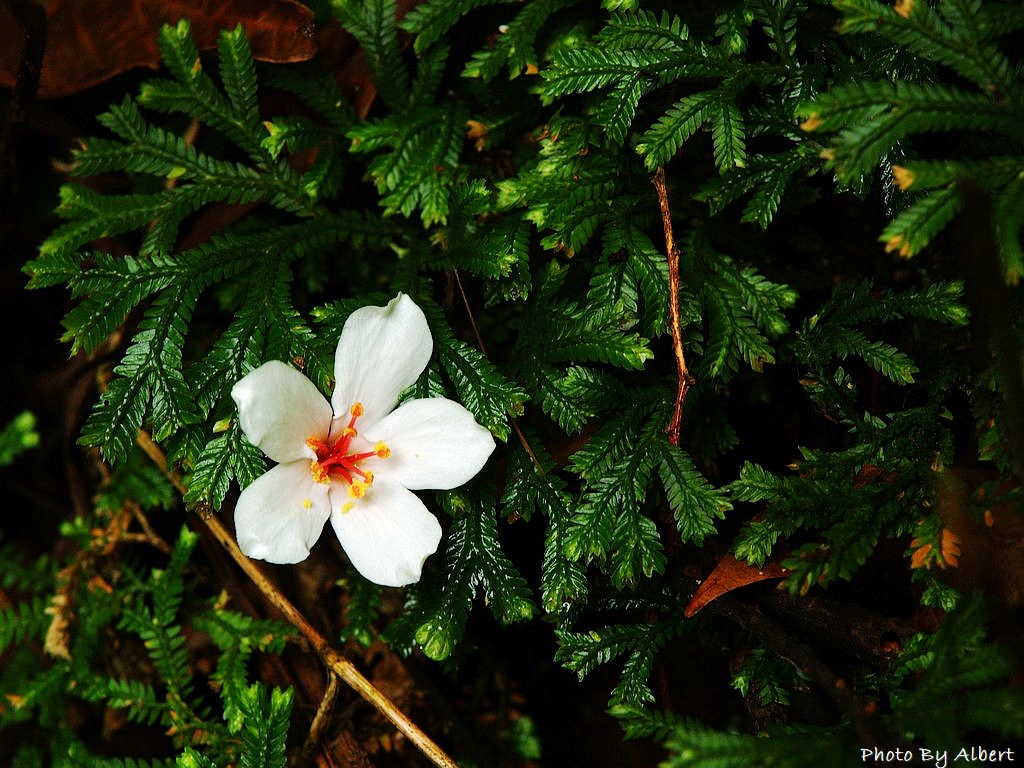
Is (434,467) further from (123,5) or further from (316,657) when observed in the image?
(123,5)

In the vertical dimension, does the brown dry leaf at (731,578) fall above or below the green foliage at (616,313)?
below

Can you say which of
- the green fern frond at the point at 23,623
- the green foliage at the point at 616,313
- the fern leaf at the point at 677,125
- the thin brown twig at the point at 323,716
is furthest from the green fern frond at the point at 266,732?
the fern leaf at the point at 677,125

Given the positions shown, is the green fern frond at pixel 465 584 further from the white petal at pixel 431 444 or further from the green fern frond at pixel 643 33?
the green fern frond at pixel 643 33

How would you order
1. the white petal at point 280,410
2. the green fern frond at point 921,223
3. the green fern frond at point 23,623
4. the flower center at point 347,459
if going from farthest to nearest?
the green fern frond at point 23,623
the flower center at point 347,459
the white petal at point 280,410
the green fern frond at point 921,223

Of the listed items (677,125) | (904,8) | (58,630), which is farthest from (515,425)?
(58,630)

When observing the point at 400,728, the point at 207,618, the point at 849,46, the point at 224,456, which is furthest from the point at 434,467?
the point at 849,46

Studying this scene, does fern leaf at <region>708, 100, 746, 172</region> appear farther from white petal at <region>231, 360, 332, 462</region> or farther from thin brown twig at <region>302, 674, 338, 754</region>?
thin brown twig at <region>302, 674, 338, 754</region>
